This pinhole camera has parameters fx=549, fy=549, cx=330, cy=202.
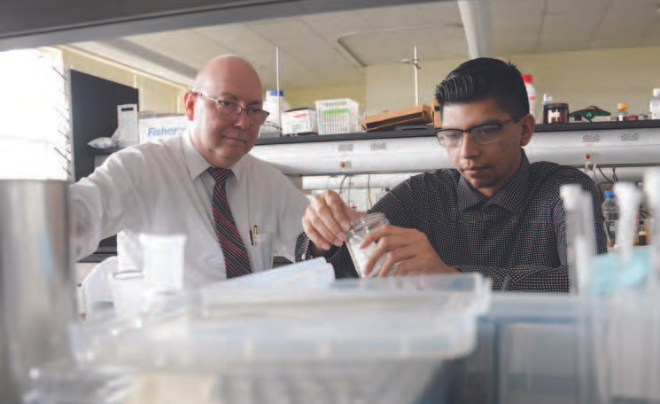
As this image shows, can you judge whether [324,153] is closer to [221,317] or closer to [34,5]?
[34,5]

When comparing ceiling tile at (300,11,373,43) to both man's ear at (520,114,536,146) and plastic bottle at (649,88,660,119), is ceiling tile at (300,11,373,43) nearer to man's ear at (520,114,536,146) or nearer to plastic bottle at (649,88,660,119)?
plastic bottle at (649,88,660,119)

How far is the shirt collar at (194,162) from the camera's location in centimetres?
201

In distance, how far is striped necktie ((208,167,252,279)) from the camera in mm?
1878

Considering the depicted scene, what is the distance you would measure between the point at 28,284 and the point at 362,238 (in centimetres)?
57

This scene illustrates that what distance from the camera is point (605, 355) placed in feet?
1.34

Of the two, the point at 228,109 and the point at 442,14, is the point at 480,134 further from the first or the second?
the point at 442,14

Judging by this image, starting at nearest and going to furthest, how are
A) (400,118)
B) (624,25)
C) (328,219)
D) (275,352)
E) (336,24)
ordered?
(275,352) → (328,219) → (400,118) → (336,24) → (624,25)

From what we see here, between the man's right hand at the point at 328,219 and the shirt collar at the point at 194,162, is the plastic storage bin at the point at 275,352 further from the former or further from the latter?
the shirt collar at the point at 194,162

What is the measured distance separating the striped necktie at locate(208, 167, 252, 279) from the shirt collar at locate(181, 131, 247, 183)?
0.18 feet

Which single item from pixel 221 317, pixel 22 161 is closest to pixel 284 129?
pixel 221 317

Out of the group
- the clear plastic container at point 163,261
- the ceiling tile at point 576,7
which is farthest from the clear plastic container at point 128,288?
the ceiling tile at point 576,7

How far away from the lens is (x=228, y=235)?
1920mm

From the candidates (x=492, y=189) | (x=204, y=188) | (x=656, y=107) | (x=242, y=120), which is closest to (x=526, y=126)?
(x=492, y=189)

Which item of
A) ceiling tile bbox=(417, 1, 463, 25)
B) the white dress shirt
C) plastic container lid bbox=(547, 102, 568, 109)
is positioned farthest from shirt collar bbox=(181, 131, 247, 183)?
ceiling tile bbox=(417, 1, 463, 25)
